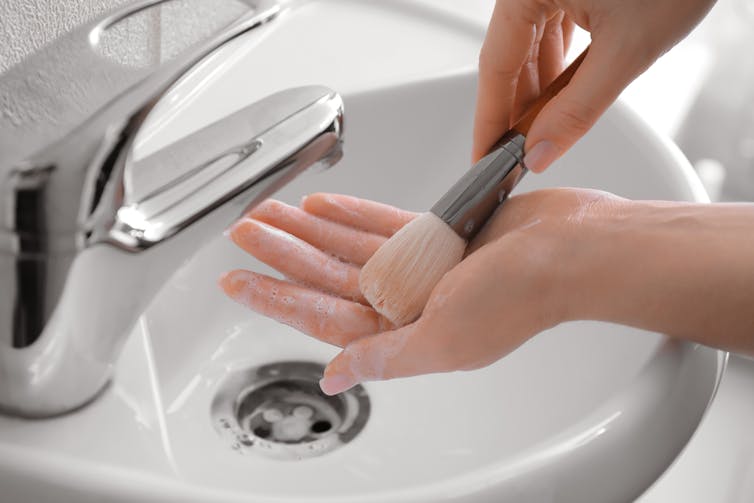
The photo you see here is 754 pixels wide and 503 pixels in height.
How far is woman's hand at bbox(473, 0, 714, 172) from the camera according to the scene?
0.45m

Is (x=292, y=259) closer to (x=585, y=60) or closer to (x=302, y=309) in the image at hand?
(x=302, y=309)

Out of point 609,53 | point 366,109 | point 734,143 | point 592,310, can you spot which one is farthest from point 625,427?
point 734,143

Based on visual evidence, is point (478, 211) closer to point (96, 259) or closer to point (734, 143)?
point (96, 259)

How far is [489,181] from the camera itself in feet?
1.53

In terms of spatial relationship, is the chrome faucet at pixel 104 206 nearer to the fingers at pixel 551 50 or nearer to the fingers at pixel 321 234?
the fingers at pixel 321 234

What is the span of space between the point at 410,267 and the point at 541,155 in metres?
0.09

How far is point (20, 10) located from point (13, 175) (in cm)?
18

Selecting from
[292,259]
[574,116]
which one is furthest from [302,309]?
[574,116]

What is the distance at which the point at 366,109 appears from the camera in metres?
0.60

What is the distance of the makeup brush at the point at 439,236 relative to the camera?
0.43 meters

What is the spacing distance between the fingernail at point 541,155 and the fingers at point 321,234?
89 mm

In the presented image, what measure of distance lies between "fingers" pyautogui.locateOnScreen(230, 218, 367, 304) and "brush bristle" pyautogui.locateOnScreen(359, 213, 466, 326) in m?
0.03

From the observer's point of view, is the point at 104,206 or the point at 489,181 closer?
the point at 104,206

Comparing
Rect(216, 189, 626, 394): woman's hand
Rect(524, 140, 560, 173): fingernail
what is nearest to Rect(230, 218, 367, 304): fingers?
Rect(216, 189, 626, 394): woman's hand
